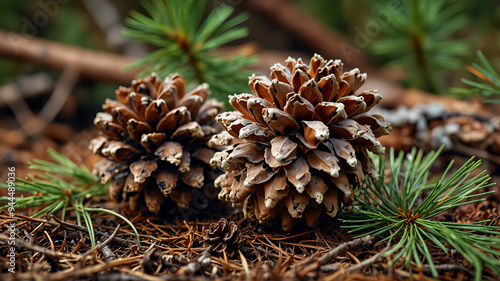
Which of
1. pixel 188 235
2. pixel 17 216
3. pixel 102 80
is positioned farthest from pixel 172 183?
→ pixel 102 80

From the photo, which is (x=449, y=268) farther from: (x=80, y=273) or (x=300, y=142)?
(x=80, y=273)

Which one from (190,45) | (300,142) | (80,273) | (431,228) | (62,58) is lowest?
(80,273)

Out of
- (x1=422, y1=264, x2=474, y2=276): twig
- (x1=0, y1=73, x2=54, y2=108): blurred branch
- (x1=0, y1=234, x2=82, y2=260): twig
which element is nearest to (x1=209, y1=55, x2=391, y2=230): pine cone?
(x1=422, y1=264, x2=474, y2=276): twig

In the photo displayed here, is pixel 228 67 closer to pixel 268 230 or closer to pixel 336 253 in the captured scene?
pixel 268 230

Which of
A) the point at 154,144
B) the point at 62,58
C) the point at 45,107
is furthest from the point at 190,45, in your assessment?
the point at 45,107

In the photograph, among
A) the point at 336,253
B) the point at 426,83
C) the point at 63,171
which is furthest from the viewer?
the point at 426,83

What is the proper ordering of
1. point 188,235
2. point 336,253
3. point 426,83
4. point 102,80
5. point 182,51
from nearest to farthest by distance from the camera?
point 336,253 < point 188,235 < point 182,51 < point 426,83 < point 102,80

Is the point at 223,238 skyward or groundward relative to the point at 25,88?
groundward
